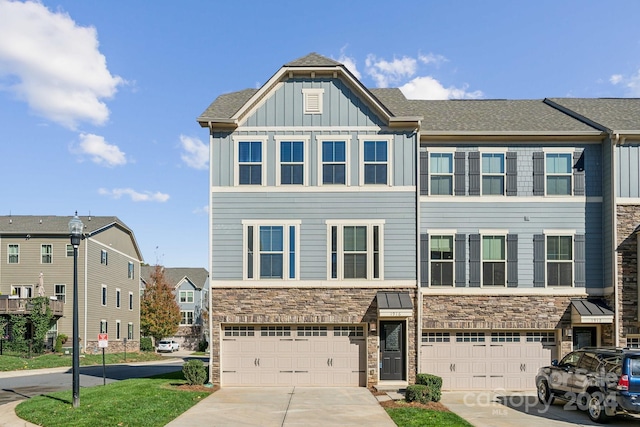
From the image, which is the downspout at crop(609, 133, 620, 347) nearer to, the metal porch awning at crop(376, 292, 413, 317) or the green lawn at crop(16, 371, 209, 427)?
the metal porch awning at crop(376, 292, 413, 317)

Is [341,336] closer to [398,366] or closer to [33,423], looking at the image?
[398,366]

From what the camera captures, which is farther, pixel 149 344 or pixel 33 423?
pixel 149 344

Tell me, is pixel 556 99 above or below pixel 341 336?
above

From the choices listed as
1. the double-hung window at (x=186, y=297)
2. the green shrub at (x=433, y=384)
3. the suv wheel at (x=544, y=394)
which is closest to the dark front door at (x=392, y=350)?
the green shrub at (x=433, y=384)

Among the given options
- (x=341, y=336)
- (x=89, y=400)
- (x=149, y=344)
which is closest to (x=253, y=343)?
(x=341, y=336)

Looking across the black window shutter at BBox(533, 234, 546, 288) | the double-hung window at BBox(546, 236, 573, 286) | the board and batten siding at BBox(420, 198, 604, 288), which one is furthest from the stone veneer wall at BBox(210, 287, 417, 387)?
the double-hung window at BBox(546, 236, 573, 286)

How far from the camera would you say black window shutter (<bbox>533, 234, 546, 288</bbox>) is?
822 inches

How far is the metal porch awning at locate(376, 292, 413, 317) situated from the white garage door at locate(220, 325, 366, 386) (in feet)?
4.61

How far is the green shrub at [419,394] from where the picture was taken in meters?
16.8

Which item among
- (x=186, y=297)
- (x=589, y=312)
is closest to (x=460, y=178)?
(x=589, y=312)

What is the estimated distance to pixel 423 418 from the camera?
1464 centimetres

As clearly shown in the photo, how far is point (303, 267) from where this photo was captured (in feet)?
67.3

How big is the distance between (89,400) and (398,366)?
31.5ft

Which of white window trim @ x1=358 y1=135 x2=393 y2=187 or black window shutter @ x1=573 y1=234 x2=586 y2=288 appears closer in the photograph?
white window trim @ x1=358 y1=135 x2=393 y2=187
